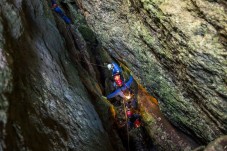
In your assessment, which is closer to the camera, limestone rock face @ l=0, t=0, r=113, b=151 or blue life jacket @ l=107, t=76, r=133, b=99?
limestone rock face @ l=0, t=0, r=113, b=151

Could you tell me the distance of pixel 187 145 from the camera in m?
7.45

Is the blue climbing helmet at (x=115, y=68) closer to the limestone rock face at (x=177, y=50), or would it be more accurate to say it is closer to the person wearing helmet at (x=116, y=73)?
the person wearing helmet at (x=116, y=73)

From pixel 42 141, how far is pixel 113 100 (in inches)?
238

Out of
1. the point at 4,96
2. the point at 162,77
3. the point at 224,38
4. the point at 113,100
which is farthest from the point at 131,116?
the point at 4,96

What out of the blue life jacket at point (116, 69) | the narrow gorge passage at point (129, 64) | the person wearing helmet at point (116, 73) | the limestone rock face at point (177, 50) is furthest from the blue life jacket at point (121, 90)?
the limestone rock face at point (177, 50)

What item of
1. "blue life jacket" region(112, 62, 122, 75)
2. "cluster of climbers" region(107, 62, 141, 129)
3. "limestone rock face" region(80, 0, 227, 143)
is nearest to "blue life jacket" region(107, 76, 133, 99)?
"cluster of climbers" region(107, 62, 141, 129)

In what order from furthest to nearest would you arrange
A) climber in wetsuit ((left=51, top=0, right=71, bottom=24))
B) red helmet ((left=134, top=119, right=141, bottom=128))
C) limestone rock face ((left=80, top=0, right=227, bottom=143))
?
climber in wetsuit ((left=51, top=0, right=71, bottom=24)), red helmet ((left=134, top=119, right=141, bottom=128)), limestone rock face ((left=80, top=0, right=227, bottom=143))

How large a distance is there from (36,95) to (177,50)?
2895mm

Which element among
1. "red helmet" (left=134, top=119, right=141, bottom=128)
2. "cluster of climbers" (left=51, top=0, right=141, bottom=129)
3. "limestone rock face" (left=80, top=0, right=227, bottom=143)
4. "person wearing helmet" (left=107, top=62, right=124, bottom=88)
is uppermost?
"limestone rock face" (left=80, top=0, right=227, bottom=143)

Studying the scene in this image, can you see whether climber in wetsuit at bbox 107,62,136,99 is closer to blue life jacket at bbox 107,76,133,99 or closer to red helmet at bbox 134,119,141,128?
blue life jacket at bbox 107,76,133,99

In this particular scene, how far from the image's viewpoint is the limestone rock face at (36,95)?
3.14m

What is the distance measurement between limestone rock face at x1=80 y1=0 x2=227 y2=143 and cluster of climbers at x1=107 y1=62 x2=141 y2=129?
1.40 metres

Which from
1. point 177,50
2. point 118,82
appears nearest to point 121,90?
point 118,82

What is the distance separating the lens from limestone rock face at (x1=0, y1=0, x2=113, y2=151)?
3.14 metres
